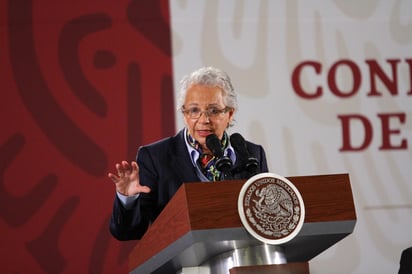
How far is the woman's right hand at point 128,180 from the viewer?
7.44 feet

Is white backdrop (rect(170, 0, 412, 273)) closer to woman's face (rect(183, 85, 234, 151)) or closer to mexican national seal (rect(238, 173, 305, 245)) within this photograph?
woman's face (rect(183, 85, 234, 151))

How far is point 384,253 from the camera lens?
4.14 metres

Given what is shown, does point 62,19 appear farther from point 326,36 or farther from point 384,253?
point 384,253

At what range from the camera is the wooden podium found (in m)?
1.92

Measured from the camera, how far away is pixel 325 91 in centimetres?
425

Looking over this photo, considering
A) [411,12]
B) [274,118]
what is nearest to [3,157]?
[274,118]

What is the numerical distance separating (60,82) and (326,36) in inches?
53.5

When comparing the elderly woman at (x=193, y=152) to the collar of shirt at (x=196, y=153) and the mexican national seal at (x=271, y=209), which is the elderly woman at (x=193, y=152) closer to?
the collar of shirt at (x=196, y=153)

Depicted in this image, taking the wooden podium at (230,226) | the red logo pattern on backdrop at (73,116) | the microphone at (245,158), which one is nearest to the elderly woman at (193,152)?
the microphone at (245,158)

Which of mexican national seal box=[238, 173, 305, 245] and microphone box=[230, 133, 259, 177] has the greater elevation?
microphone box=[230, 133, 259, 177]

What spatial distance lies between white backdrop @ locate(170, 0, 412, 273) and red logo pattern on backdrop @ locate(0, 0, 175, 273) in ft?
0.61

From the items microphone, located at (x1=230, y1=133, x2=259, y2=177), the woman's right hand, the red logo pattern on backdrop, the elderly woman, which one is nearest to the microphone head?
microphone, located at (x1=230, y1=133, x2=259, y2=177)

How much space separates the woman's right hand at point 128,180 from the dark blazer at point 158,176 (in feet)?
0.74

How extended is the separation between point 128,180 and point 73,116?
1763 mm
